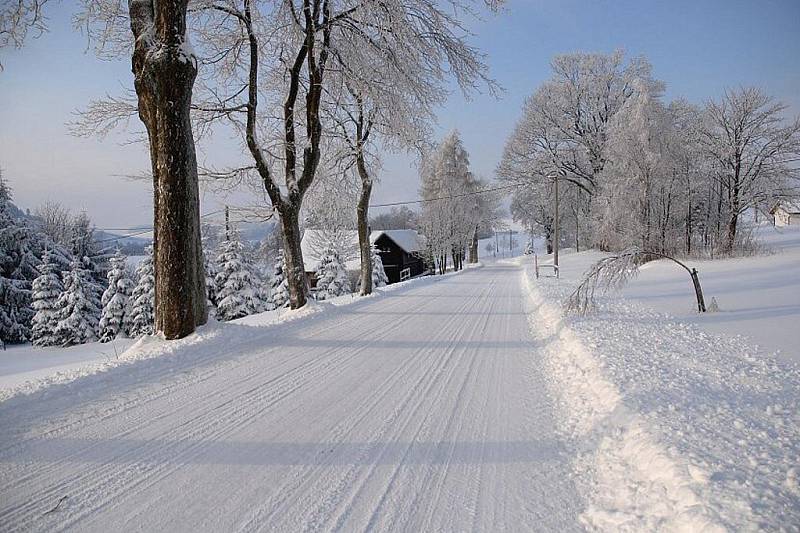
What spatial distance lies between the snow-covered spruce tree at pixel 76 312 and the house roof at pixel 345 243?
13795 mm

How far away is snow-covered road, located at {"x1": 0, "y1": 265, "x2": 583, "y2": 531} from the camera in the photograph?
229 centimetres

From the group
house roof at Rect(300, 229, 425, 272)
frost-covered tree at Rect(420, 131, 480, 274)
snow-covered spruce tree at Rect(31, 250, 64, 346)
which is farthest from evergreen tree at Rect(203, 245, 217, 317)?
frost-covered tree at Rect(420, 131, 480, 274)

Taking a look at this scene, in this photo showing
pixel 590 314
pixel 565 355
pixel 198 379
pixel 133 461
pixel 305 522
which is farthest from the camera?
pixel 590 314

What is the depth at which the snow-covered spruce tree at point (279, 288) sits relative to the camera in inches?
1258

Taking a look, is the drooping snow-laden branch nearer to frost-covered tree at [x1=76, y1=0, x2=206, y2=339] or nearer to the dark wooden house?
frost-covered tree at [x1=76, y1=0, x2=206, y2=339]

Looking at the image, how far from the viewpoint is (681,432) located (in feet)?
9.46

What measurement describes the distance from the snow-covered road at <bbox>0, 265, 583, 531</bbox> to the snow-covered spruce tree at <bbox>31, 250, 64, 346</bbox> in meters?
25.5

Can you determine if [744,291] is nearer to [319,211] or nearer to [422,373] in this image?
[422,373]

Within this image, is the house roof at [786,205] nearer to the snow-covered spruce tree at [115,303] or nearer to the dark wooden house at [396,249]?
the dark wooden house at [396,249]

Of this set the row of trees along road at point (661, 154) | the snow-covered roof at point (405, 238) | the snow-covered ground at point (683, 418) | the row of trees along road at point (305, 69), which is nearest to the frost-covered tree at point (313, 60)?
the row of trees along road at point (305, 69)

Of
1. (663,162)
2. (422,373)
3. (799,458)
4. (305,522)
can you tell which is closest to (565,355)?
(422,373)

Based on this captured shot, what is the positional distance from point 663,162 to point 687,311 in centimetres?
1812

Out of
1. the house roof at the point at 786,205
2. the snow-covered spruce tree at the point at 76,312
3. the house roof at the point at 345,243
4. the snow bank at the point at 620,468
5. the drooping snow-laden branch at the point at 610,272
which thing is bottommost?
the snow-covered spruce tree at the point at 76,312

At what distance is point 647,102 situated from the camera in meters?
23.6
